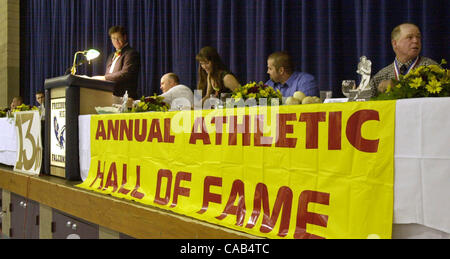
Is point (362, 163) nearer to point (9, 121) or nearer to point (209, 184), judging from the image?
point (209, 184)

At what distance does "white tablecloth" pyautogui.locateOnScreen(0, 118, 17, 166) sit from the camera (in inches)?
130

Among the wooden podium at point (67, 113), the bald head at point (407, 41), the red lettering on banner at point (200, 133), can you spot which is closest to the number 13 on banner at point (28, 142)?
the wooden podium at point (67, 113)

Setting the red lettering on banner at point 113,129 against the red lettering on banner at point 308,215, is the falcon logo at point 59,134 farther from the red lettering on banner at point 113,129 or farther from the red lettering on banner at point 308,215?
→ the red lettering on banner at point 308,215

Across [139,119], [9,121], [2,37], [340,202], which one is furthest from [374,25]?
[2,37]

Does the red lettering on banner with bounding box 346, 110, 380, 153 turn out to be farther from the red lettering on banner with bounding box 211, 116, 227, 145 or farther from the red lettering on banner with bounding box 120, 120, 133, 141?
the red lettering on banner with bounding box 120, 120, 133, 141

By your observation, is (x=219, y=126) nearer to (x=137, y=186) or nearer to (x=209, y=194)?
(x=209, y=194)

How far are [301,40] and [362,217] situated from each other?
2.71 metres

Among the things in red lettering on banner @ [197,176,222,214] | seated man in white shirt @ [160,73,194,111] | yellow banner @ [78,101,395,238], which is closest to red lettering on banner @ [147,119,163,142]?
yellow banner @ [78,101,395,238]

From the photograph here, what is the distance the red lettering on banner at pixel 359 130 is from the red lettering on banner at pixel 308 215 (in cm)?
19

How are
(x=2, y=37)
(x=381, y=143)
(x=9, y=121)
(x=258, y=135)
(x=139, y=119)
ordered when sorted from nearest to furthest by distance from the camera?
1. (x=381, y=143)
2. (x=258, y=135)
3. (x=139, y=119)
4. (x=9, y=121)
5. (x=2, y=37)

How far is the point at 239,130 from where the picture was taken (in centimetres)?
147

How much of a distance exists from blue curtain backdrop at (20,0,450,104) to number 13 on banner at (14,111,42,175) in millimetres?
1930

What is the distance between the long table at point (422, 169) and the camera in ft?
3.26

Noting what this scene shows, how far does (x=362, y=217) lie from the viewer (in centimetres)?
111
